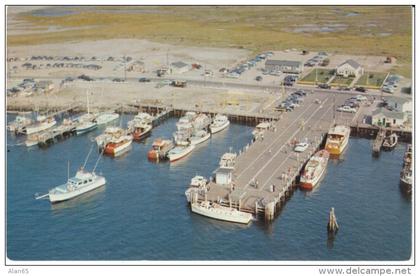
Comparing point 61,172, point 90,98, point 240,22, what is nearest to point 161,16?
point 240,22

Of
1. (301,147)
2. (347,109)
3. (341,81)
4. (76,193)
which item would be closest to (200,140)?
(301,147)

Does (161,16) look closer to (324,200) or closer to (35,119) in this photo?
(35,119)

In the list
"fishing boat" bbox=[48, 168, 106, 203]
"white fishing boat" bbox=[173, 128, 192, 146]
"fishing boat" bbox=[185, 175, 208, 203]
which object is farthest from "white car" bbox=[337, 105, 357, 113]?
"fishing boat" bbox=[48, 168, 106, 203]

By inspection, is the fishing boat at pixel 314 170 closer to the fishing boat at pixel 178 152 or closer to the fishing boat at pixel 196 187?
the fishing boat at pixel 196 187

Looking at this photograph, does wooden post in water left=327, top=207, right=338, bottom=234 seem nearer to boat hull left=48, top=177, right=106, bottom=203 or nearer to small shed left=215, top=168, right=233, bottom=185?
small shed left=215, top=168, right=233, bottom=185

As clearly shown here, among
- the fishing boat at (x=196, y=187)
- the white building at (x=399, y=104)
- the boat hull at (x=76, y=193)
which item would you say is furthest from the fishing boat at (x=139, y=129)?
the white building at (x=399, y=104)

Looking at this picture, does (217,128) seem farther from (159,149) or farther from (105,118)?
(105,118)
